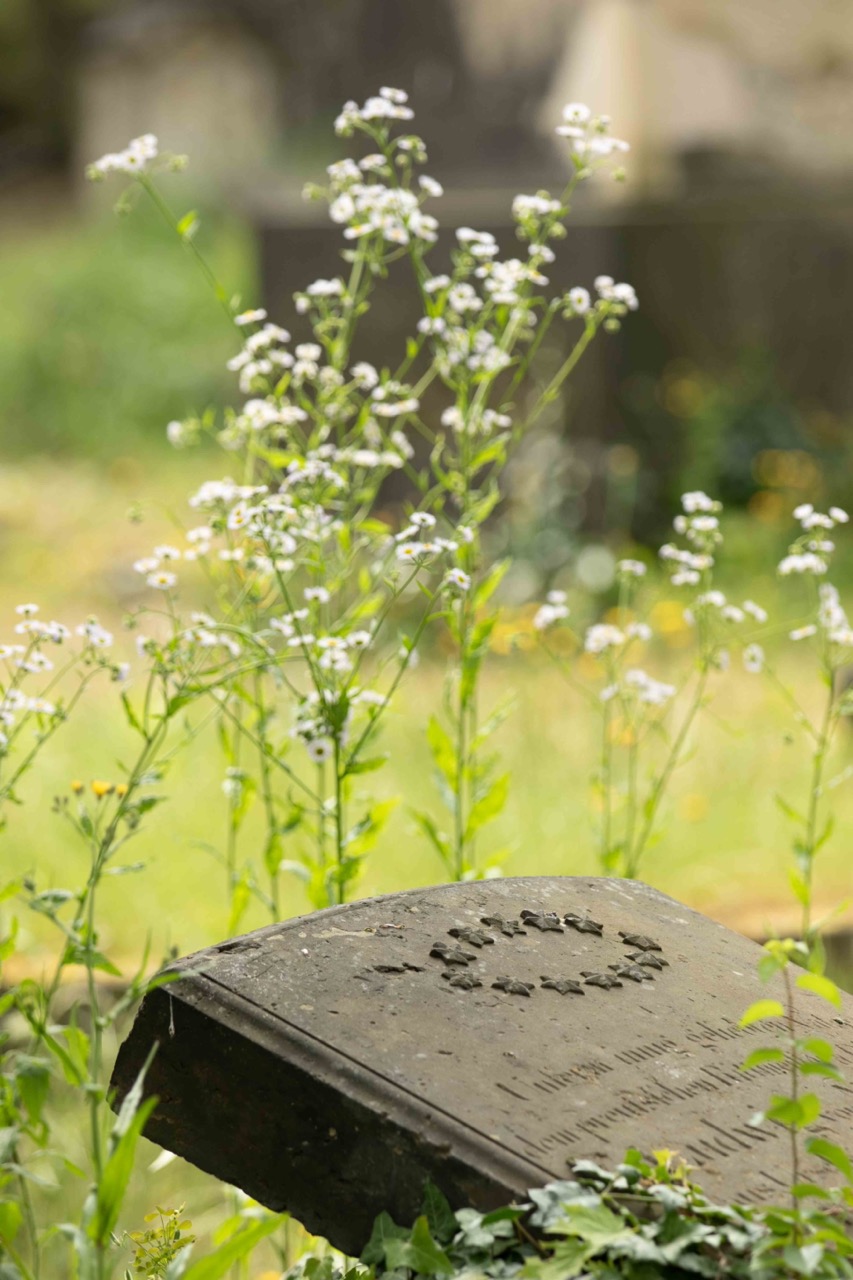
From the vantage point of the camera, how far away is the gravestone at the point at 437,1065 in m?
1.60

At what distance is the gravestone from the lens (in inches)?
63.1

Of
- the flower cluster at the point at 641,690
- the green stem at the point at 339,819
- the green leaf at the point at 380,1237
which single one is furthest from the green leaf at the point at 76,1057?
the flower cluster at the point at 641,690

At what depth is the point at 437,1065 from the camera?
1668mm

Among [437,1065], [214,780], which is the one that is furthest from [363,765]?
[214,780]

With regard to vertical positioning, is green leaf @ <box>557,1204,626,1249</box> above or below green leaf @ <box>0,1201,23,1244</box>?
above

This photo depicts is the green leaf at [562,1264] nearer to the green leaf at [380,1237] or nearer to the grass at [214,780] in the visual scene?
the green leaf at [380,1237]

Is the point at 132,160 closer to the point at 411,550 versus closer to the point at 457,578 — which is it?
the point at 411,550

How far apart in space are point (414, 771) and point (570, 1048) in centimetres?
253

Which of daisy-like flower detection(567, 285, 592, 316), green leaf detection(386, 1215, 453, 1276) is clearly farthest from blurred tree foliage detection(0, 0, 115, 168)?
green leaf detection(386, 1215, 453, 1276)

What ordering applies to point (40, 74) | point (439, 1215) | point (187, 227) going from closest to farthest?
point (439, 1215), point (187, 227), point (40, 74)

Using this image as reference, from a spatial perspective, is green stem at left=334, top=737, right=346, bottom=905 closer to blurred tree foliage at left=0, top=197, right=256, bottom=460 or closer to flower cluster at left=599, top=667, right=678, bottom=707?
flower cluster at left=599, top=667, right=678, bottom=707

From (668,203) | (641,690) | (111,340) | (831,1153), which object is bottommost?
(831,1153)

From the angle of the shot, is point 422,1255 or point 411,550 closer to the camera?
point 422,1255

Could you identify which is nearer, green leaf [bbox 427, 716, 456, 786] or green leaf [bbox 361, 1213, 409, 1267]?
green leaf [bbox 361, 1213, 409, 1267]
